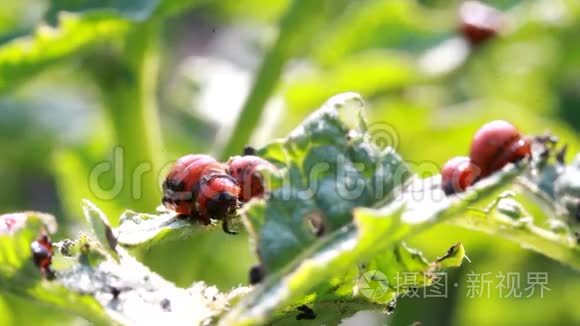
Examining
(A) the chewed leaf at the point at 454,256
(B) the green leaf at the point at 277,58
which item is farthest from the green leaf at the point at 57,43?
(A) the chewed leaf at the point at 454,256

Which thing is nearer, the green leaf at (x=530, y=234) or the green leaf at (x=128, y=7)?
the green leaf at (x=530, y=234)

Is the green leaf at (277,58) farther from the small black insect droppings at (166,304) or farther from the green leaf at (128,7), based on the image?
the small black insect droppings at (166,304)

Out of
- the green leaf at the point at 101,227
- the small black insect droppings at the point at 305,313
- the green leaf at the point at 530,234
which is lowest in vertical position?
the small black insect droppings at the point at 305,313

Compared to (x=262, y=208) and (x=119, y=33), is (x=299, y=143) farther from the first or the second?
(x=119, y=33)

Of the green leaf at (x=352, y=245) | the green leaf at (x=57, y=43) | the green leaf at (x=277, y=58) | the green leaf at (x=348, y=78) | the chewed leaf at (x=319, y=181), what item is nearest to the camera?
the green leaf at (x=352, y=245)

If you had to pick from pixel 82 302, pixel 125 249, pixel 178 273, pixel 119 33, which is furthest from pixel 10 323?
pixel 82 302

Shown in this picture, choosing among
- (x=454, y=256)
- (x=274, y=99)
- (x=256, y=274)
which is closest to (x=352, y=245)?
(x=256, y=274)
